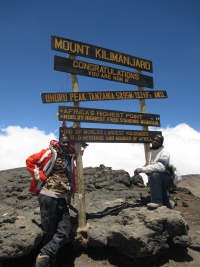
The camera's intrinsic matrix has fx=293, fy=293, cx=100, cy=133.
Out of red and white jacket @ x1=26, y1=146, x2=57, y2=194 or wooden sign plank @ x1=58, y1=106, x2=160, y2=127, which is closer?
red and white jacket @ x1=26, y1=146, x2=57, y2=194

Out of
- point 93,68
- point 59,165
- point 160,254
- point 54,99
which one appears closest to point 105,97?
point 93,68

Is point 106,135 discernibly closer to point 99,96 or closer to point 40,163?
point 99,96

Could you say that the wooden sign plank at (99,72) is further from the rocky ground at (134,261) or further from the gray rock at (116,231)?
the rocky ground at (134,261)

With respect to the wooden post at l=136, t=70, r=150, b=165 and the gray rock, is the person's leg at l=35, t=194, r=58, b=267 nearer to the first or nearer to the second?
the gray rock

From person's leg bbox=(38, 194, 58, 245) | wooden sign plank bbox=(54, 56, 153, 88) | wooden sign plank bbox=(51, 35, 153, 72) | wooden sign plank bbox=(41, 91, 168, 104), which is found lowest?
person's leg bbox=(38, 194, 58, 245)

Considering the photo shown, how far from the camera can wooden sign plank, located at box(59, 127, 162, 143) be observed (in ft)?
26.2

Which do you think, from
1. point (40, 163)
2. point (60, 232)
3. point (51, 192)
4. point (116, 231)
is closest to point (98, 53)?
point (40, 163)

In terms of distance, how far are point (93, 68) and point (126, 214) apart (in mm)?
4336

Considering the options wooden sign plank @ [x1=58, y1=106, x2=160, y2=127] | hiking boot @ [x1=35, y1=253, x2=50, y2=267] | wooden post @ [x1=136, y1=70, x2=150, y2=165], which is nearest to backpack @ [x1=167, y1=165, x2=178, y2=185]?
wooden post @ [x1=136, y1=70, x2=150, y2=165]

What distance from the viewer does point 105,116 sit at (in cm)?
870

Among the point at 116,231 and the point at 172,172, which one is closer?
the point at 116,231

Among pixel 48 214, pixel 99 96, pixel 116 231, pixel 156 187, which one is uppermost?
pixel 99 96

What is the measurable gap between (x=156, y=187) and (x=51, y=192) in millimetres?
2821

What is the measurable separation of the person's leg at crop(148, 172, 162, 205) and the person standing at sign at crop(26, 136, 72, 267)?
7.28 feet
